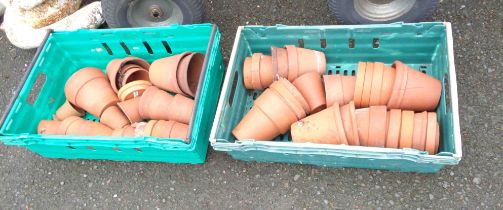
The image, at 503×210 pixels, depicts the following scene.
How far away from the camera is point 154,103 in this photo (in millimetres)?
1823

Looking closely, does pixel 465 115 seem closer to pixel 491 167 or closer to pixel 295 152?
pixel 491 167

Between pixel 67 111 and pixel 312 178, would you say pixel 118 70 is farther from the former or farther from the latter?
pixel 312 178

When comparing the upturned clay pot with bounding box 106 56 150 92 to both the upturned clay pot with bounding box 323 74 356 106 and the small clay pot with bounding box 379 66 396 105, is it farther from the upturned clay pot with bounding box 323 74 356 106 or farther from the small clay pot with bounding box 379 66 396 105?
the small clay pot with bounding box 379 66 396 105

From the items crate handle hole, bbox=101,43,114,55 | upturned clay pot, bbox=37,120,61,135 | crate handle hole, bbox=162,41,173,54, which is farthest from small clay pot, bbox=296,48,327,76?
upturned clay pot, bbox=37,120,61,135

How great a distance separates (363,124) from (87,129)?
42.9 inches

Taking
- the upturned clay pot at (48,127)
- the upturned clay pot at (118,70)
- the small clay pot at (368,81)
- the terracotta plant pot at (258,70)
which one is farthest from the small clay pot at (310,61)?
the upturned clay pot at (48,127)

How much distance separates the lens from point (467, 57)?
201 centimetres

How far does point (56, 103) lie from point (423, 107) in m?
1.60

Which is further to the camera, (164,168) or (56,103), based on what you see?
(56,103)

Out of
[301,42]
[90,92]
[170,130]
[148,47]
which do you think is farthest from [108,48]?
[301,42]

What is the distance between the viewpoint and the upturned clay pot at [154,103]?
5.98ft

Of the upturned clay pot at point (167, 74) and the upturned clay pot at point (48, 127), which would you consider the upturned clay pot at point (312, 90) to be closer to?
the upturned clay pot at point (167, 74)

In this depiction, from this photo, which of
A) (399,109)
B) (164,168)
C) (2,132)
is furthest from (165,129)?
(399,109)

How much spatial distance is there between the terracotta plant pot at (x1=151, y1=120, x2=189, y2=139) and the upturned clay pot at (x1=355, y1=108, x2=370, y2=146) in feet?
2.07
